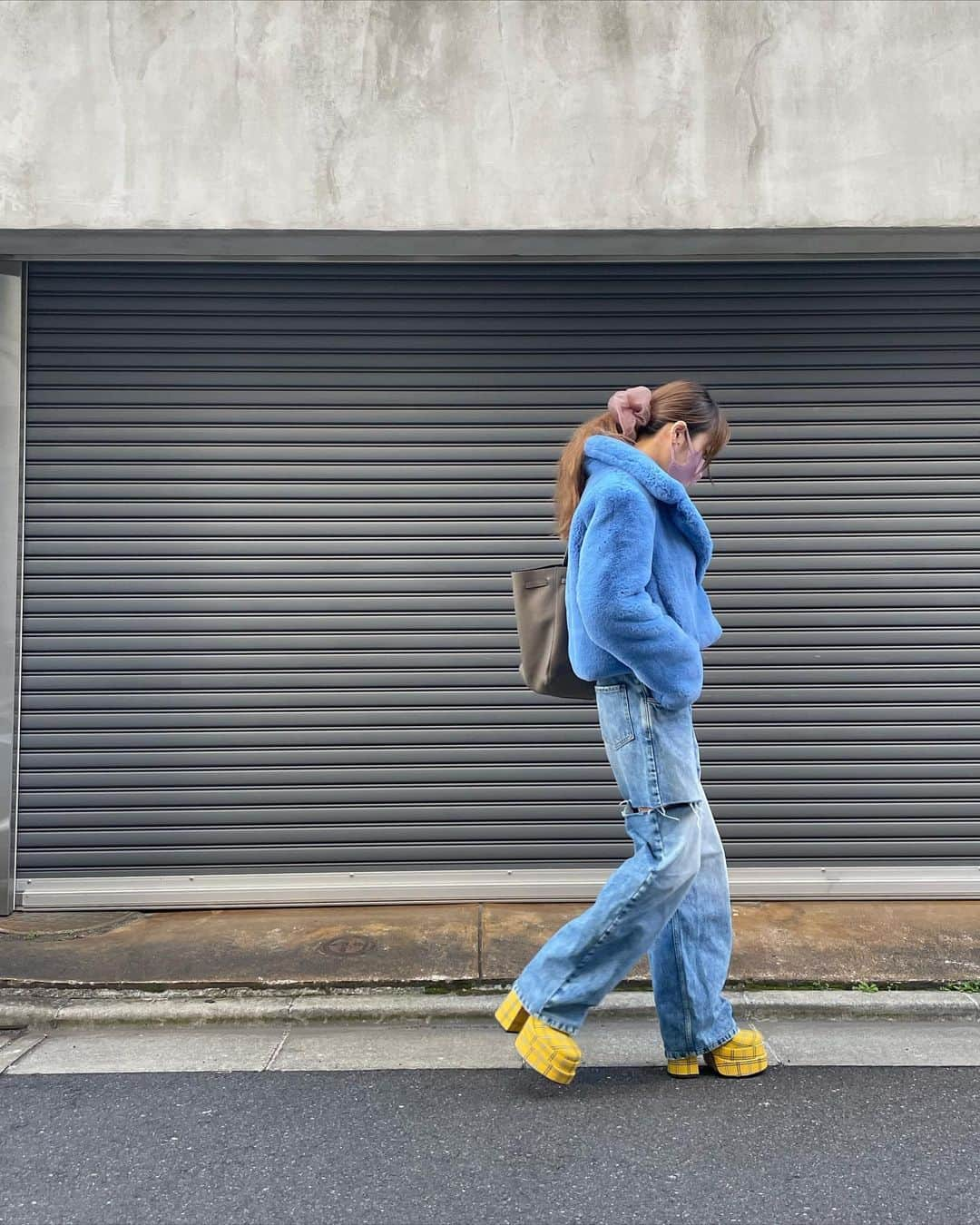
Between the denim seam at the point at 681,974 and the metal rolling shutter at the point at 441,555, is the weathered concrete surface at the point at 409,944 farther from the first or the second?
the denim seam at the point at 681,974

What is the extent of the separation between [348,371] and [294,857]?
95.6 inches

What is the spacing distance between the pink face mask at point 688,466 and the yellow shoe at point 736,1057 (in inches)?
68.3

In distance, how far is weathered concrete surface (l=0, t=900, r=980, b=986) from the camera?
4.09 m

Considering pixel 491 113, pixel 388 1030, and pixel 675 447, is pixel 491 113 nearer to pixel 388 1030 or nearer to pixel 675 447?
pixel 675 447

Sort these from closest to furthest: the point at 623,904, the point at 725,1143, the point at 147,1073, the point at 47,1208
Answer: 1. the point at 47,1208
2. the point at 725,1143
3. the point at 623,904
4. the point at 147,1073

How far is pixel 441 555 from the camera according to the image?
5.21 metres

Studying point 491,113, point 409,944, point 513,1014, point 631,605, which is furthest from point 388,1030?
point 491,113

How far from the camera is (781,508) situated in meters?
5.22

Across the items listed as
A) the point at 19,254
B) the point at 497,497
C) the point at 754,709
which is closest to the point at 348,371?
the point at 497,497

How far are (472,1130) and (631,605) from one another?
1532 mm

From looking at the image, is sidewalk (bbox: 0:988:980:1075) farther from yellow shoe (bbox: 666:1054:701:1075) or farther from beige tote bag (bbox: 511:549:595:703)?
beige tote bag (bbox: 511:549:595:703)

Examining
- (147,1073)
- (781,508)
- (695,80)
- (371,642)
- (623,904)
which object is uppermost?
(695,80)

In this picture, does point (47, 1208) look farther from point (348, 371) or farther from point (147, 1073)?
point (348, 371)

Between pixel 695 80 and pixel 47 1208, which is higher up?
pixel 695 80
